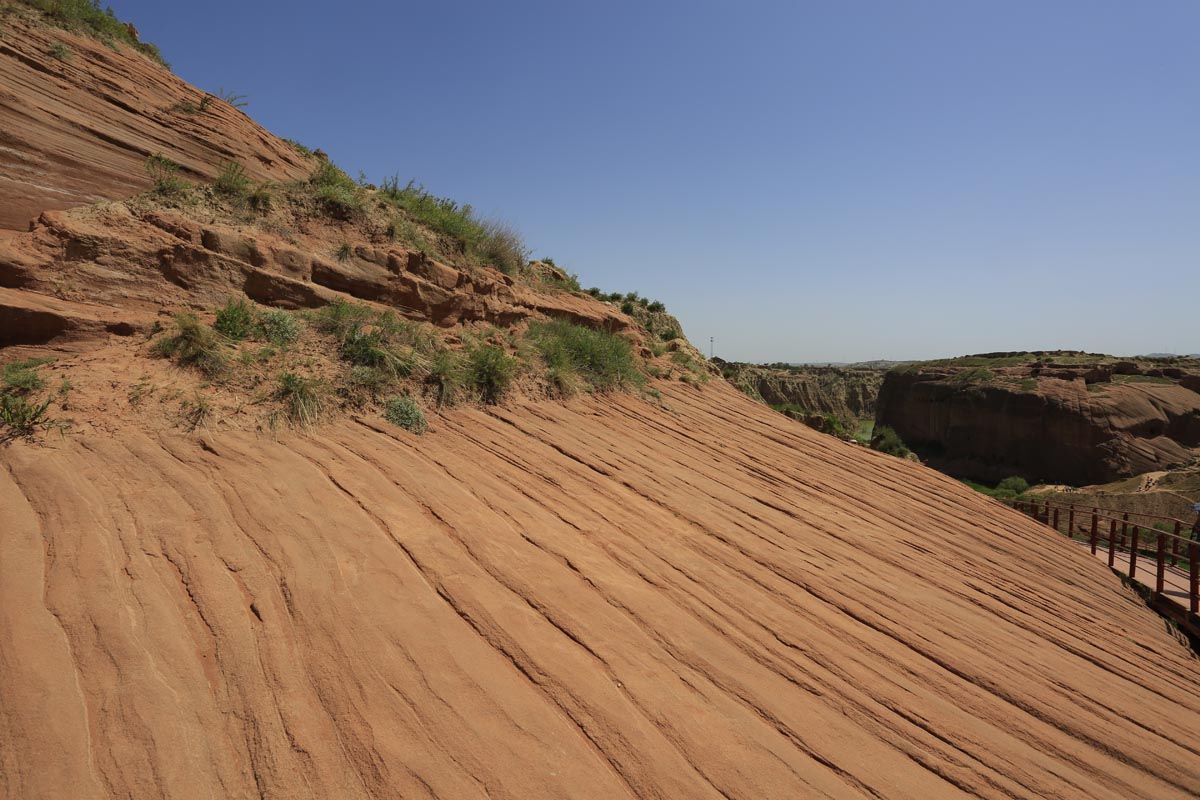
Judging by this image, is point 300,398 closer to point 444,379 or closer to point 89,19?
point 444,379

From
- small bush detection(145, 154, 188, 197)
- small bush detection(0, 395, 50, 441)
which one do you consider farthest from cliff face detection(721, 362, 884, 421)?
small bush detection(0, 395, 50, 441)

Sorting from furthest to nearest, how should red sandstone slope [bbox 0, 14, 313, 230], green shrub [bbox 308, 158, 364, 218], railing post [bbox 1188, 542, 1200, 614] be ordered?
green shrub [bbox 308, 158, 364, 218]
railing post [bbox 1188, 542, 1200, 614]
red sandstone slope [bbox 0, 14, 313, 230]

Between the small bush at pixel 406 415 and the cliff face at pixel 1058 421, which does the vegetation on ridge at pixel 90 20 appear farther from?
the cliff face at pixel 1058 421

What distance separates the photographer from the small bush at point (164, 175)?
646 centimetres

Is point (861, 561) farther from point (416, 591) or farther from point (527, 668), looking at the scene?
point (416, 591)

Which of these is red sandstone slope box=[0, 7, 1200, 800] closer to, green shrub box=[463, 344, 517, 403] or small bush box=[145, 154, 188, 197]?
small bush box=[145, 154, 188, 197]

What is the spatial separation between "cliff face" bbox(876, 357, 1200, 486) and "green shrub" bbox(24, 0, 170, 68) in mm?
43222

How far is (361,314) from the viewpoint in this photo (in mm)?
6492

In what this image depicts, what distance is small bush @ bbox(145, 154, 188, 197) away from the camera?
6.46 m

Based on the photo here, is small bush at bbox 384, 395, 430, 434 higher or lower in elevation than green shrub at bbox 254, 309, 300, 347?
lower

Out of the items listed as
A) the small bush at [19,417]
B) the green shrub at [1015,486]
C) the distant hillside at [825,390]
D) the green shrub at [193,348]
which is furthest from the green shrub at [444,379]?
the distant hillside at [825,390]

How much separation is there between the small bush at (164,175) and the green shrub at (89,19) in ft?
9.82

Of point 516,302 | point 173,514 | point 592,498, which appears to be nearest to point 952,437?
point 516,302

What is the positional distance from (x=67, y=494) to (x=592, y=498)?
3.46m
